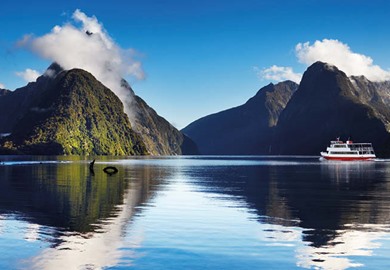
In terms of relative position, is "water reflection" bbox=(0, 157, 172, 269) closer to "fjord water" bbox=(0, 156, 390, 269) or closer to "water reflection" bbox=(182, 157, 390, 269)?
"fjord water" bbox=(0, 156, 390, 269)

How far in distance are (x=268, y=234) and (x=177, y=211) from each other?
1478 cm

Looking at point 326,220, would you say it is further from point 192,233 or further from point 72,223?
point 72,223

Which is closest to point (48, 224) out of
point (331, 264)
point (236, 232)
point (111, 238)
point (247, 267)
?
point (111, 238)

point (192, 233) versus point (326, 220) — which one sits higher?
point (326, 220)

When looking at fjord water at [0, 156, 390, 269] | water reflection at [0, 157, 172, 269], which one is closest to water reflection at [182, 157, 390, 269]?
fjord water at [0, 156, 390, 269]

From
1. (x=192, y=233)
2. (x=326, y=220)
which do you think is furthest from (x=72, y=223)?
(x=326, y=220)

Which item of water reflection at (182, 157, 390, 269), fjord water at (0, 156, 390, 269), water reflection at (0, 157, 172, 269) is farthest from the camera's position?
water reflection at (182, 157, 390, 269)

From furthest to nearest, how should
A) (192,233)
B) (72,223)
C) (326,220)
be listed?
(326,220), (72,223), (192,233)

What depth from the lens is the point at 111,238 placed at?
1160 inches

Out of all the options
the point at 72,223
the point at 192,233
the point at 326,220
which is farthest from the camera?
the point at 326,220

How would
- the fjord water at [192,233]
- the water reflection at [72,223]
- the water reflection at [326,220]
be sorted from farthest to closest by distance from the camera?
the water reflection at [326,220]
the water reflection at [72,223]
the fjord water at [192,233]

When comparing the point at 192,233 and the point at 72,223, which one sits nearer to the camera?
the point at 192,233

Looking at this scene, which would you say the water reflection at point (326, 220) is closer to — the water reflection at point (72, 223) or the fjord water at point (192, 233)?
the fjord water at point (192, 233)

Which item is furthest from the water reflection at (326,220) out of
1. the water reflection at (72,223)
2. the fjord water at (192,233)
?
the water reflection at (72,223)
